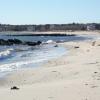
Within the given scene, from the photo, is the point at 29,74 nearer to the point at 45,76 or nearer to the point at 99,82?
the point at 45,76

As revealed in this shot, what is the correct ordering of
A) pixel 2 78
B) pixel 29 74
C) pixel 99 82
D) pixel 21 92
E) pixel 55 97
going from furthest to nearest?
pixel 29 74
pixel 2 78
pixel 99 82
pixel 21 92
pixel 55 97

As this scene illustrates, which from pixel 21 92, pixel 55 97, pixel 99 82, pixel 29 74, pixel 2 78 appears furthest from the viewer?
pixel 29 74

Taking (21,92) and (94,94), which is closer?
(94,94)

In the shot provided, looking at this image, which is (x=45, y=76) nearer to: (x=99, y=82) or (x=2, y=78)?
(x=2, y=78)

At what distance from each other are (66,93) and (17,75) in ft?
22.1

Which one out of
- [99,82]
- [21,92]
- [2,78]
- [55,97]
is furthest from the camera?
[2,78]

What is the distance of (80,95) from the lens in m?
9.81

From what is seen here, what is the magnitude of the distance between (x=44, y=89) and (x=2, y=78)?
4980mm

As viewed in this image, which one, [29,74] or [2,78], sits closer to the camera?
[2,78]

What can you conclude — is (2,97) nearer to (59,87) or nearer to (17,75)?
(59,87)

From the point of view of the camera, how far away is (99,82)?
12000 mm

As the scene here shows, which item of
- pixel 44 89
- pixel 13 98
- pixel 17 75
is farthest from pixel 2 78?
pixel 13 98

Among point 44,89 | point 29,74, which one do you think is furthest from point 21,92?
point 29,74

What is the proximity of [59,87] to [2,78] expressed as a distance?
502 cm
